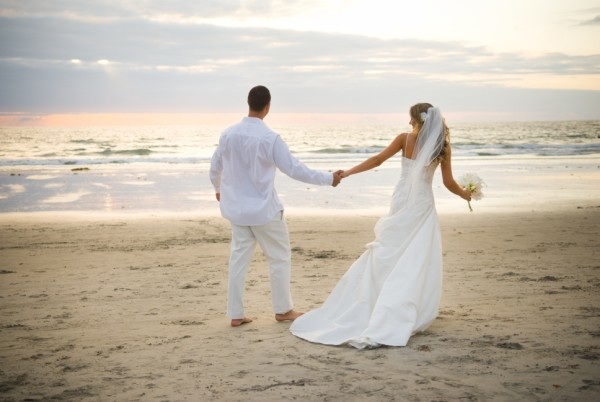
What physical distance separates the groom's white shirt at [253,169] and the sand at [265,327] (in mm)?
1056

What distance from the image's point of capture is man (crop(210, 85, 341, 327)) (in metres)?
5.24

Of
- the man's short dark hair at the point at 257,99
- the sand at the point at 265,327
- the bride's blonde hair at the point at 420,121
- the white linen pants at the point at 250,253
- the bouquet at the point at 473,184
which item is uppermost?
the man's short dark hair at the point at 257,99

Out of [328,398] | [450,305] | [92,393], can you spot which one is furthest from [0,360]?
[450,305]

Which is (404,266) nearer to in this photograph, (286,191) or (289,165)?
(289,165)

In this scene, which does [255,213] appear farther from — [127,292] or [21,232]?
[21,232]

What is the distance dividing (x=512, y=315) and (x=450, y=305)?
649 mm

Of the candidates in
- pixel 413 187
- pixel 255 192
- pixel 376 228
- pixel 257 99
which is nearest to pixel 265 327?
pixel 255 192

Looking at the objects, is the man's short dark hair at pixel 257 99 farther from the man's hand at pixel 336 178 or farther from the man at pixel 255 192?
the man's hand at pixel 336 178

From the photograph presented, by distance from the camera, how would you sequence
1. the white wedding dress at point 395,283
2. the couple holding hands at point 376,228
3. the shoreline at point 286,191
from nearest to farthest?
the white wedding dress at point 395,283
the couple holding hands at point 376,228
the shoreline at point 286,191

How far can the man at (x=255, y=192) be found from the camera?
17.2 feet

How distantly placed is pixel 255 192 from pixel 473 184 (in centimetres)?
211

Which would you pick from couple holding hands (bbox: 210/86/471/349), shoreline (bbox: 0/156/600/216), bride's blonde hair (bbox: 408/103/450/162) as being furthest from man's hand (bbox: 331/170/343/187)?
shoreline (bbox: 0/156/600/216)

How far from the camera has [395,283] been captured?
502 cm

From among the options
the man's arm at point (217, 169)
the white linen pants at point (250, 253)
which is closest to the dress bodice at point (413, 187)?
the white linen pants at point (250, 253)
